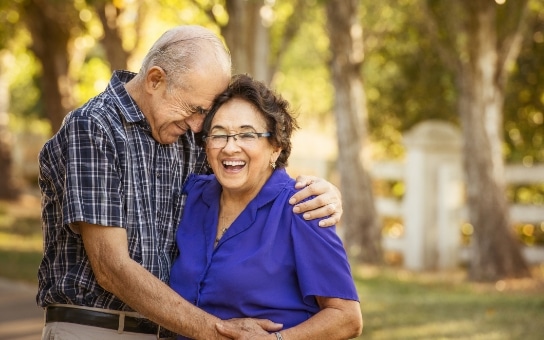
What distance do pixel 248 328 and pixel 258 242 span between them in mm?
281

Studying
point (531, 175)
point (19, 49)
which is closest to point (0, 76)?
point (19, 49)

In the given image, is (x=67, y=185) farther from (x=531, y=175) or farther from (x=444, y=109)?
(x=444, y=109)

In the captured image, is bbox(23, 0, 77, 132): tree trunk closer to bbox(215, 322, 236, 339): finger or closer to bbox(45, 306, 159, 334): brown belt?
bbox(45, 306, 159, 334): brown belt

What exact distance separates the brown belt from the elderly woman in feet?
0.65

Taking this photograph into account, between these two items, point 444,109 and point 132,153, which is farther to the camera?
point 444,109

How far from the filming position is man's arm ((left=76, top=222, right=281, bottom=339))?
3342mm

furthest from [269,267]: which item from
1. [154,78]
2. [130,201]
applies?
[154,78]

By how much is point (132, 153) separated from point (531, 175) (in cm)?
1133

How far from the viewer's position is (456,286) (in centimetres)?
1249

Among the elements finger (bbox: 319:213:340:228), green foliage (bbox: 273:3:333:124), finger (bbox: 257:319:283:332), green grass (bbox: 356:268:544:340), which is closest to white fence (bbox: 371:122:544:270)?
green grass (bbox: 356:268:544:340)

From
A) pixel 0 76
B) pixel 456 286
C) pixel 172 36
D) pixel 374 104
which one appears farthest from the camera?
pixel 0 76

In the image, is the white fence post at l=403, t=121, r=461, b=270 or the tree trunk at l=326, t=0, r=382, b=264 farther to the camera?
the white fence post at l=403, t=121, r=461, b=270

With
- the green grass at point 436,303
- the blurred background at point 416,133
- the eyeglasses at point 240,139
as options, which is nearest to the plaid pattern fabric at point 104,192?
the eyeglasses at point 240,139

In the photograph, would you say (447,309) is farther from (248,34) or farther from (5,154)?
(5,154)
